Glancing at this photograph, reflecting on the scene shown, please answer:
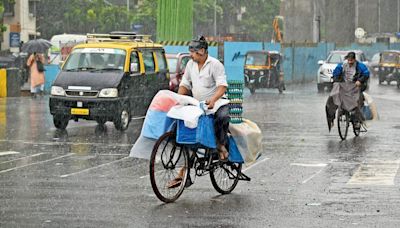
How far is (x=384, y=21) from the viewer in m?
123

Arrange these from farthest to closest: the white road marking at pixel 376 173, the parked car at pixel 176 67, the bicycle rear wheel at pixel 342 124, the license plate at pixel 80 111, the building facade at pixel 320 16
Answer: the building facade at pixel 320 16 → the parked car at pixel 176 67 → the license plate at pixel 80 111 → the bicycle rear wheel at pixel 342 124 → the white road marking at pixel 376 173

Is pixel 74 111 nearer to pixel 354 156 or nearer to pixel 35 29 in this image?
pixel 354 156

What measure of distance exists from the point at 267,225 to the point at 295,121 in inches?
606

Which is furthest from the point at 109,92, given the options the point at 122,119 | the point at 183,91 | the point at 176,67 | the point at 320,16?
the point at 320,16

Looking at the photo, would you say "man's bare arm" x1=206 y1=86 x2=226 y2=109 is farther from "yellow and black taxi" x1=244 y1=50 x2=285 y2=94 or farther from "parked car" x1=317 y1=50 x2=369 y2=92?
"parked car" x1=317 y1=50 x2=369 y2=92

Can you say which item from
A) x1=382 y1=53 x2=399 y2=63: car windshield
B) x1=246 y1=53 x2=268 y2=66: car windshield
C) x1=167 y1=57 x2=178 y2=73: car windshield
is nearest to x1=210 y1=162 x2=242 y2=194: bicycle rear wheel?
x1=167 y1=57 x2=178 y2=73: car windshield

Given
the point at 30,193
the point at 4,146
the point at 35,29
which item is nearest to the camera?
the point at 30,193

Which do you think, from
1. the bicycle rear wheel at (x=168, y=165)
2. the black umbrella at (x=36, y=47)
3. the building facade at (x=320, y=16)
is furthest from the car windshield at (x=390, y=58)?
the bicycle rear wheel at (x=168, y=165)

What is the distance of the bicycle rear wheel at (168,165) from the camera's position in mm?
10984

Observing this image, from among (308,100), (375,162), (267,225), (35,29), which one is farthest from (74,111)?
(35,29)

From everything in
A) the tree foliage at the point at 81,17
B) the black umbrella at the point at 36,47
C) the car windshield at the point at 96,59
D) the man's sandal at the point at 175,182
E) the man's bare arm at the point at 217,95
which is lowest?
the man's sandal at the point at 175,182

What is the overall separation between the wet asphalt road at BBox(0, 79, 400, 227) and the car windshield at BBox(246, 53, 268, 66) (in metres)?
21.4

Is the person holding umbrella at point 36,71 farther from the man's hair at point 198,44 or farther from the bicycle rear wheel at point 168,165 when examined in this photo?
the bicycle rear wheel at point 168,165

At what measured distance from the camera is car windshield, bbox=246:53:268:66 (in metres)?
44.0
